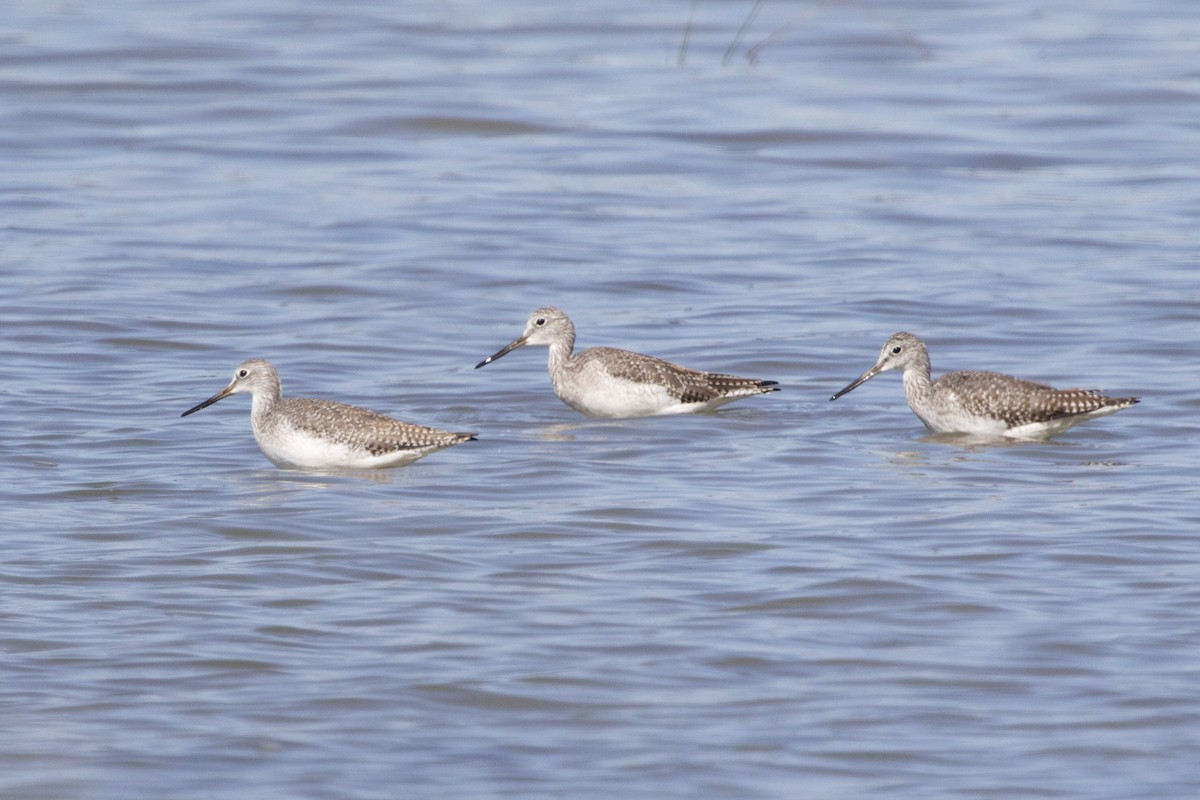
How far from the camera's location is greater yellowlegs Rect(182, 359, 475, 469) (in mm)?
11914

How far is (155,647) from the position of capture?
8.48 metres

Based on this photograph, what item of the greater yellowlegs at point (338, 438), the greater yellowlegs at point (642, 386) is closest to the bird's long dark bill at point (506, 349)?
the greater yellowlegs at point (642, 386)

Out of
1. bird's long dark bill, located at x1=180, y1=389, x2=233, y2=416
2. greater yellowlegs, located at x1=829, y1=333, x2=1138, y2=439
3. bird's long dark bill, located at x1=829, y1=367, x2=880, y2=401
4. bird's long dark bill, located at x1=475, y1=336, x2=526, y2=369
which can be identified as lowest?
greater yellowlegs, located at x1=829, y1=333, x2=1138, y2=439

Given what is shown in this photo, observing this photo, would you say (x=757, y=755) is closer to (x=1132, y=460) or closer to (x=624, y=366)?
(x=1132, y=460)

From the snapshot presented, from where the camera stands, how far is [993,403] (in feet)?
42.4

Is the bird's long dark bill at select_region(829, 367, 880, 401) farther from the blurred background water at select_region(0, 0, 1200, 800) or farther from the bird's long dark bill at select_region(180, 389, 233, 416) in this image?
the bird's long dark bill at select_region(180, 389, 233, 416)

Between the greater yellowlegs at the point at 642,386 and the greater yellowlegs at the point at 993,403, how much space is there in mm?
768

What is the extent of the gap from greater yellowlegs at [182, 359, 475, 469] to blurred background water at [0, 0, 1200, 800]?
19 centimetres

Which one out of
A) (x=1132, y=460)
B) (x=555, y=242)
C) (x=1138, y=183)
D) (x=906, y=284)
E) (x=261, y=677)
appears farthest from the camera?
(x=1138, y=183)

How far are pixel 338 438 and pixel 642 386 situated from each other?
252 cm

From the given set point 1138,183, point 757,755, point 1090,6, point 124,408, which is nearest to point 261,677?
point 757,755

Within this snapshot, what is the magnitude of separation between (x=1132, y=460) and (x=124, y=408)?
628 cm

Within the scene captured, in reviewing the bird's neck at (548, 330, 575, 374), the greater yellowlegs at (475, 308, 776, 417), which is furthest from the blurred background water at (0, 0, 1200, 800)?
the bird's neck at (548, 330, 575, 374)

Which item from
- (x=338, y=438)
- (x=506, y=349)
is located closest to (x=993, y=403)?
(x=506, y=349)
